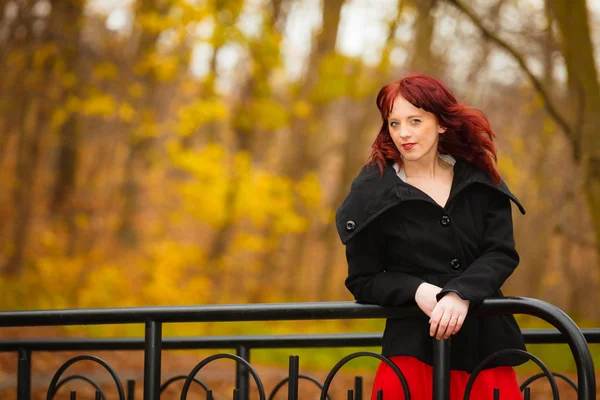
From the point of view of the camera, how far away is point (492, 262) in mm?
2270

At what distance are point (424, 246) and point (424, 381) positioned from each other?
16.3 inches

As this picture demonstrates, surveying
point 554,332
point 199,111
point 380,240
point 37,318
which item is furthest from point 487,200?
point 199,111

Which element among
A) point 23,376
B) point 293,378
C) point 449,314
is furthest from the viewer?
point 23,376

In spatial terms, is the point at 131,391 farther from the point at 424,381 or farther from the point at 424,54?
the point at 424,54

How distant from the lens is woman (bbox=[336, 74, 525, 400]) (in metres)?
2.32

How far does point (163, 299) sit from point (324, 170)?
7.52 metres

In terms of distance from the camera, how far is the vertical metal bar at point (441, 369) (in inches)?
88.4

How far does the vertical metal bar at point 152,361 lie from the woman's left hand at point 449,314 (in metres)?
0.97

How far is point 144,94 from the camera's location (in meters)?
12.7

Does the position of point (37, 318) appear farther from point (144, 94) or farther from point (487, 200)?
point (144, 94)


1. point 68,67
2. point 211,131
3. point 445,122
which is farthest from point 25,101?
point 445,122

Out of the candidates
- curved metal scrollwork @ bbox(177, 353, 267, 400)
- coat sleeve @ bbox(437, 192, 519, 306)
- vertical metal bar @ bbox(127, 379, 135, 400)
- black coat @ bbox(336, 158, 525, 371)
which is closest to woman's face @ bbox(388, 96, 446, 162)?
black coat @ bbox(336, 158, 525, 371)

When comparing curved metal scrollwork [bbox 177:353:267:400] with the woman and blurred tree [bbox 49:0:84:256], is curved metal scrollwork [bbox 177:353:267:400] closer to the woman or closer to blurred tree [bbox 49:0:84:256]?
the woman

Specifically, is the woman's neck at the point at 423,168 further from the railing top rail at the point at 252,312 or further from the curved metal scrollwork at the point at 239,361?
the curved metal scrollwork at the point at 239,361
